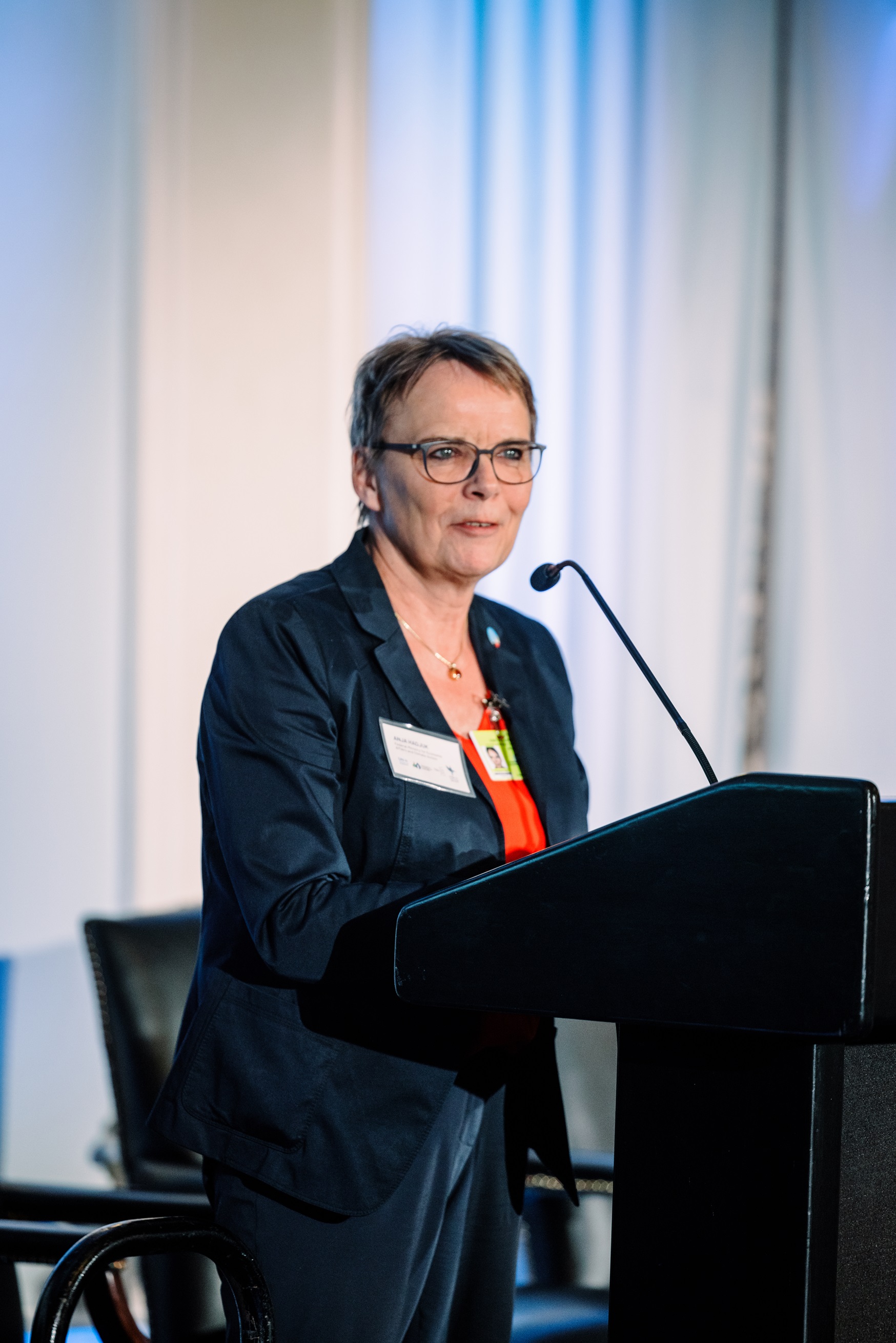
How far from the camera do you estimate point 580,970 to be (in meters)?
0.72

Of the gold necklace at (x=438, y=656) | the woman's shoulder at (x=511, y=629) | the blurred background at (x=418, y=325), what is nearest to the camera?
the gold necklace at (x=438, y=656)

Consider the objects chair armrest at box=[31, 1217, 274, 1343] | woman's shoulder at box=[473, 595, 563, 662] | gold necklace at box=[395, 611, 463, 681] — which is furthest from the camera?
woman's shoulder at box=[473, 595, 563, 662]

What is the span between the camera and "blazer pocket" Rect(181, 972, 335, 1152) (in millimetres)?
1170

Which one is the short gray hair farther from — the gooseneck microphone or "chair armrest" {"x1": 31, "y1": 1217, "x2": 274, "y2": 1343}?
"chair armrest" {"x1": 31, "y1": 1217, "x2": 274, "y2": 1343}

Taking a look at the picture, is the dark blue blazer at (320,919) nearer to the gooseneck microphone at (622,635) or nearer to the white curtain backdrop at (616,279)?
the gooseneck microphone at (622,635)

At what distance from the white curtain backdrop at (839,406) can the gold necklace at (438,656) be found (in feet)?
5.33

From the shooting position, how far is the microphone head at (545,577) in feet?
4.40

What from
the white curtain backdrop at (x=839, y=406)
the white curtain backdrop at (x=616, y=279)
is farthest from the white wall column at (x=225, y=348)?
the white curtain backdrop at (x=839, y=406)

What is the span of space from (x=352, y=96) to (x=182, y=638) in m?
1.33

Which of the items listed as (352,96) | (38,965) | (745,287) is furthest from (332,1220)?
(352,96)

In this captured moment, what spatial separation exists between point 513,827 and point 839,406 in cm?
193

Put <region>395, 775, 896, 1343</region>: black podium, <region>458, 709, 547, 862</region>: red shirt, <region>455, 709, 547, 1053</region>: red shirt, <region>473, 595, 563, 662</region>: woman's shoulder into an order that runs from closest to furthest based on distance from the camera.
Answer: <region>395, 775, 896, 1343</region>: black podium < <region>455, 709, 547, 1053</region>: red shirt < <region>458, 709, 547, 862</region>: red shirt < <region>473, 595, 563, 662</region>: woman's shoulder

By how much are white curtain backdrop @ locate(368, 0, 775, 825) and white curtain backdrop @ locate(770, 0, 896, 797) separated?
8cm

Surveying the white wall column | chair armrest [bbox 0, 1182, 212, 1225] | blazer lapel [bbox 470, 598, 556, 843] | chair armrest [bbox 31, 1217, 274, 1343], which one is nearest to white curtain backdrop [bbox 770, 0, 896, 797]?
the white wall column
